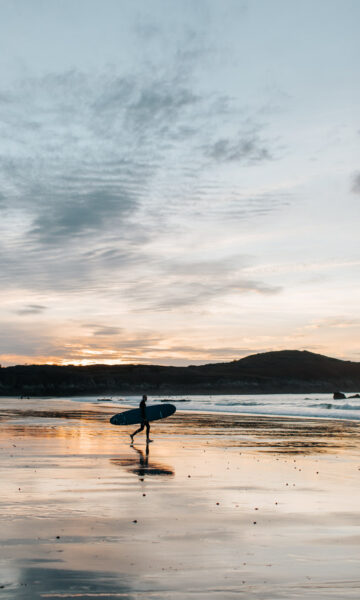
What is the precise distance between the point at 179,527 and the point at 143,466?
893 centimetres

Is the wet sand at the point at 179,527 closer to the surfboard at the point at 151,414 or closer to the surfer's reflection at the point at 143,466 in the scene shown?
the surfer's reflection at the point at 143,466

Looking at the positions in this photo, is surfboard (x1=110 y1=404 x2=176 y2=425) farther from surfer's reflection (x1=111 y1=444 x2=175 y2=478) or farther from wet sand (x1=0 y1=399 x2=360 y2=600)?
wet sand (x1=0 y1=399 x2=360 y2=600)

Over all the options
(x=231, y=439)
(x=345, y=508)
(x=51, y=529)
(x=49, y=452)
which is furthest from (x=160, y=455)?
(x=51, y=529)

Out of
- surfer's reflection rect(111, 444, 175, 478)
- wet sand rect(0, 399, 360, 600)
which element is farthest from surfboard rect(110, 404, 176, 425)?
wet sand rect(0, 399, 360, 600)

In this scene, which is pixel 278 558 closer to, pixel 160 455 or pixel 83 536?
pixel 83 536

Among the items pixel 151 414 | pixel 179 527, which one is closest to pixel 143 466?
pixel 179 527

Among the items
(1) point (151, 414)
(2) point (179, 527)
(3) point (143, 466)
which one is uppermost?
(1) point (151, 414)

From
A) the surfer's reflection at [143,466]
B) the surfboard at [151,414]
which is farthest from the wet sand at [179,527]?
the surfboard at [151,414]

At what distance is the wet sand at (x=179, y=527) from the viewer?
818cm

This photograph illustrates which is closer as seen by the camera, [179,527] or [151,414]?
[179,527]

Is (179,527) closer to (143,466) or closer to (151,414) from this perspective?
(143,466)

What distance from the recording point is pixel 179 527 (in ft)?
37.6

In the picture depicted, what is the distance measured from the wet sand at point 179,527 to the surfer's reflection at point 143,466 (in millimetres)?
33

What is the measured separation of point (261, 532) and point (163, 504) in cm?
308
